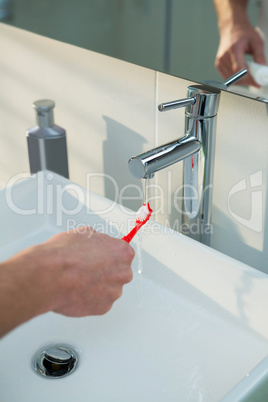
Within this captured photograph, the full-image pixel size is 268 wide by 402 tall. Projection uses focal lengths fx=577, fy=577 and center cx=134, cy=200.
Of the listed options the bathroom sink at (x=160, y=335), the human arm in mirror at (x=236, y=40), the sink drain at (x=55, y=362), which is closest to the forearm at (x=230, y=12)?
the human arm in mirror at (x=236, y=40)

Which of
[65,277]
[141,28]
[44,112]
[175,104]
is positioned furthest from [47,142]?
[65,277]

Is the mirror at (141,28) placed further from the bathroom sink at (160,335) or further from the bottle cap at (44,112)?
the bathroom sink at (160,335)

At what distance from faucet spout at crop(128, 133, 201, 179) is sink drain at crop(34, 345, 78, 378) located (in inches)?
9.7

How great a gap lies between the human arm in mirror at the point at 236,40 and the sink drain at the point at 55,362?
0.42m

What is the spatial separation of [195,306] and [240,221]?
0.15 metres

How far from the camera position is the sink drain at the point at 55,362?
71 centimetres

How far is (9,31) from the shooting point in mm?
1174

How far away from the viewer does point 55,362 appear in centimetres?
72

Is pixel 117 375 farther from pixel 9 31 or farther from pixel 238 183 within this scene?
pixel 9 31

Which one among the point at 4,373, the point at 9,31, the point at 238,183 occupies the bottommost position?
the point at 4,373

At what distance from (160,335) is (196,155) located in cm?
25

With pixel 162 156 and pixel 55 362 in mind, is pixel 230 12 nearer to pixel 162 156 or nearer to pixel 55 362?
pixel 162 156

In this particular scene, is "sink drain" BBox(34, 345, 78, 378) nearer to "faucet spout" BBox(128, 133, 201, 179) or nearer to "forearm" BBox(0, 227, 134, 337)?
"forearm" BBox(0, 227, 134, 337)

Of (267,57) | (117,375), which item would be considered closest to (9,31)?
(267,57)
